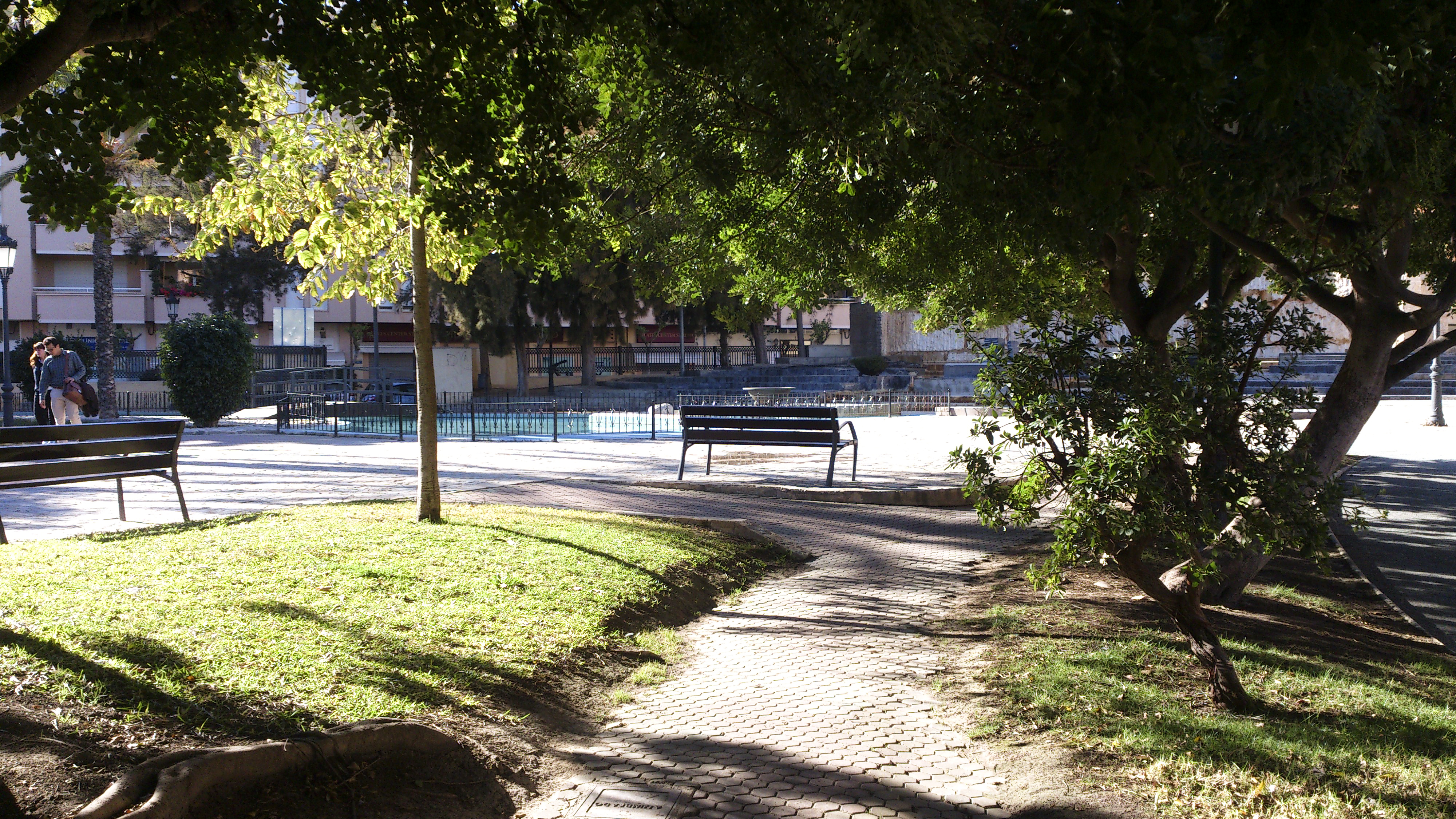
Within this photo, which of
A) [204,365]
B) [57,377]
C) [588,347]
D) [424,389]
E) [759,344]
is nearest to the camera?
[424,389]

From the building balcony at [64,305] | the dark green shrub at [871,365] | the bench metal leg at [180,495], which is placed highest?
the building balcony at [64,305]

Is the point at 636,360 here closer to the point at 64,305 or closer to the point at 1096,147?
the point at 64,305

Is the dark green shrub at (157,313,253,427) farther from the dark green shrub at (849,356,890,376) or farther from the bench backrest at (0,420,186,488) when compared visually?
the dark green shrub at (849,356,890,376)

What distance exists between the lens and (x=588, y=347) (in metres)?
40.4

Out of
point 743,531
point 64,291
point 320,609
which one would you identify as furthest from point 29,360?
point 320,609

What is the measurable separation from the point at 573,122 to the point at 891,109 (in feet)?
6.23

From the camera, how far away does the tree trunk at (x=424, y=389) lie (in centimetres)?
800

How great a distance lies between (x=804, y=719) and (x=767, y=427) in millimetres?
7975

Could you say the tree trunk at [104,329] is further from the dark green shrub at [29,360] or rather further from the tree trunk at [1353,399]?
the tree trunk at [1353,399]

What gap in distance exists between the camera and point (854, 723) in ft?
14.7

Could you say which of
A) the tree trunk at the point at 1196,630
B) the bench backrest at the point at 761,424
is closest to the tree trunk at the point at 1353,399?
the tree trunk at the point at 1196,630

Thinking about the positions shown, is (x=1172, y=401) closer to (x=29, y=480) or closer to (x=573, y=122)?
(x=573, y=122)

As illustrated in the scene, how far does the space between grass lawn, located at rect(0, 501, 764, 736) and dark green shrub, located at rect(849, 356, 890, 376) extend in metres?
34.4

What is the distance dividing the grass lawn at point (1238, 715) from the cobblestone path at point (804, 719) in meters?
0.40
